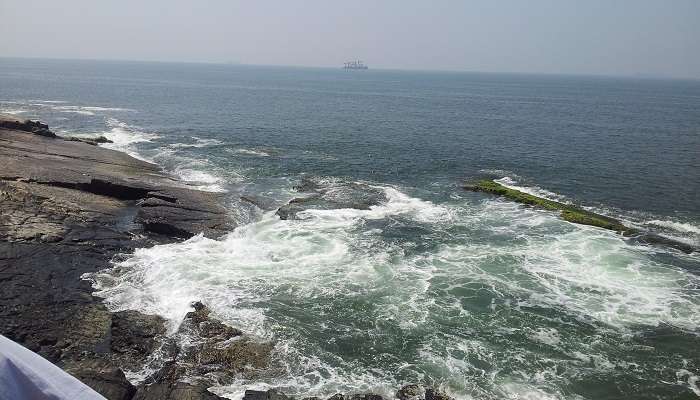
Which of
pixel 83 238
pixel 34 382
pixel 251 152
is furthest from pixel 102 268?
pixel 251 152

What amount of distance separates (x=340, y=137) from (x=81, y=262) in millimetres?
51991

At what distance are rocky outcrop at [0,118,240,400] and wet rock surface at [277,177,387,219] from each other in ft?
21.0

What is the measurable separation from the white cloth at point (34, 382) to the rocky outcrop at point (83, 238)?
13.7m

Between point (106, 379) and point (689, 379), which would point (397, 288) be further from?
point (106, 379)

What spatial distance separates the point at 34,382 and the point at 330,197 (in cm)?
3913

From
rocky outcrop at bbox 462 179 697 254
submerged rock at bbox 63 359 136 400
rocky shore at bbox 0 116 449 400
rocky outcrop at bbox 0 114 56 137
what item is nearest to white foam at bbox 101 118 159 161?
rocky outcrop at bbox 0 114 56 137

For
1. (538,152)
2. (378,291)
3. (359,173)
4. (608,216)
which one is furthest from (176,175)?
(538,152)

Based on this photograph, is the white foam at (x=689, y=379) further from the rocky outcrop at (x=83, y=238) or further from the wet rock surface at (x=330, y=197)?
the wet rock surface at (x=330, y=197)

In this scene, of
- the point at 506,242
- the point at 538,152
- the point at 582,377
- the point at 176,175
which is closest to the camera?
the point at 582,377

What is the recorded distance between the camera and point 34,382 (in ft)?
13.8

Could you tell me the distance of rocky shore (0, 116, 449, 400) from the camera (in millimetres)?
18484

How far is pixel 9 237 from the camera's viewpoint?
27500mm

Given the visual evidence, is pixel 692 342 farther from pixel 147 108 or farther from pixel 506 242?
pixel 147 108

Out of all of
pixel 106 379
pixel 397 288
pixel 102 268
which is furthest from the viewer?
pixel 397 288
